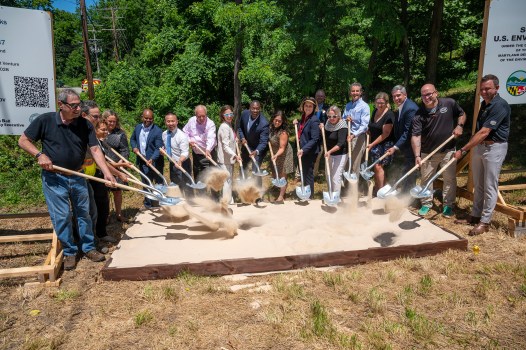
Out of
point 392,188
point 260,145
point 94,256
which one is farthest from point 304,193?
point 94,256

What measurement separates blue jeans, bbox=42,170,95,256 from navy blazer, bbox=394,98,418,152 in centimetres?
444

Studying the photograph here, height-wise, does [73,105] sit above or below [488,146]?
above

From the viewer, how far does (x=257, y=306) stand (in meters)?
3.60

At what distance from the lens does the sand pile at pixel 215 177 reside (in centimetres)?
592

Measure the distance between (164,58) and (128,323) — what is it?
643 inches

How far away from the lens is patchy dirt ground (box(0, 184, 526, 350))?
3.08m

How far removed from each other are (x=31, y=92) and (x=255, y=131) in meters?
3.18

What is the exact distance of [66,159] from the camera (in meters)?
4.20

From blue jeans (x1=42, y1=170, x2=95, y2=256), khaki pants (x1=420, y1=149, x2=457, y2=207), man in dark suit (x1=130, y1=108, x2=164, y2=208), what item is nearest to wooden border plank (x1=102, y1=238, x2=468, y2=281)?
blue jeans (x1=42, y1=170, x2=95, y2=256)

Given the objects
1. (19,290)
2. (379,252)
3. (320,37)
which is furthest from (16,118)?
(320,37)

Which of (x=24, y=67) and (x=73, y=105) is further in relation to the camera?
(x=24, y=67)

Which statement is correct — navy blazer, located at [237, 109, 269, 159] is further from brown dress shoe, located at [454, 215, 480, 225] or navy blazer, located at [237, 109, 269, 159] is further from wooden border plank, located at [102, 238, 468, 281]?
brown dress shoe, located at [454, 215, 480, 225]

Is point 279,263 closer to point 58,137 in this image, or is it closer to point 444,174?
point 58,137

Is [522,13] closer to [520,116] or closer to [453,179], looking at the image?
[453,179]
